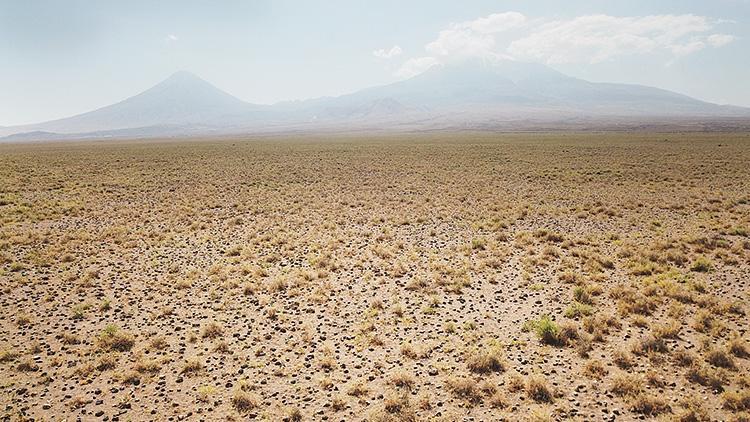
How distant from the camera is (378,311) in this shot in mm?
10750

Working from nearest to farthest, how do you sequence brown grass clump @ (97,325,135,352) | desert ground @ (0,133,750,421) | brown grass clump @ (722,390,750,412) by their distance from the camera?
1. brown grass clump @ (722,390,750,412)
2. desert ground @ (0,133,750,421)
3. brown grass clump @ (97,325,135,352)

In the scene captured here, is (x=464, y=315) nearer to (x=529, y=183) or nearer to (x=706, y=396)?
(x=706, y=396)

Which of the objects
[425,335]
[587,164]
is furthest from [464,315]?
[587,164]

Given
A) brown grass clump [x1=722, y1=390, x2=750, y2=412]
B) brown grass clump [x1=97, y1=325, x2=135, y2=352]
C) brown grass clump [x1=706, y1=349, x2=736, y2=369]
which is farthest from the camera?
brown grass clump [x1=97, y1=325, x2=135, y2=352]

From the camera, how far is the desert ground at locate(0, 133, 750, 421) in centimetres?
716

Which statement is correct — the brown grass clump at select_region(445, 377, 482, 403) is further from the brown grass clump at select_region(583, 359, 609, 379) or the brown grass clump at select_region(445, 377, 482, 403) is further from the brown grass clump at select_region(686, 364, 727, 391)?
the brown grass clump at select_region(686, 364, 727, 391)

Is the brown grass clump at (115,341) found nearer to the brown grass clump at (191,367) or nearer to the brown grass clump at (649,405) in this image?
the brown grass clump at (191,367)

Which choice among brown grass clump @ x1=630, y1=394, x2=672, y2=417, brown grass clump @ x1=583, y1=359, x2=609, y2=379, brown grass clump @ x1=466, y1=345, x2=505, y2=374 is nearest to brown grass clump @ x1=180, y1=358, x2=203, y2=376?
brown grass clump @ x1=466, y1=345, x2=505, y2=374

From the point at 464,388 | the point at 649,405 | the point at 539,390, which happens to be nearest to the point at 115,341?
the point at 464,388

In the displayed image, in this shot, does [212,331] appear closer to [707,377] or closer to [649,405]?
[649,405]

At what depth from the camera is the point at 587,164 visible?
4256 cm

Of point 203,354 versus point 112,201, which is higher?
point 112,201

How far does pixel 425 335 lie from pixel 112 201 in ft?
80.2

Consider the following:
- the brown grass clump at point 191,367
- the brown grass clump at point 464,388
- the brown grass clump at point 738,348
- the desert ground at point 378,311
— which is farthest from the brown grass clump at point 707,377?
the brown grass clump at point 191,367
